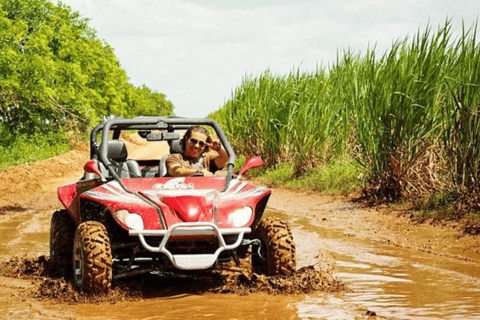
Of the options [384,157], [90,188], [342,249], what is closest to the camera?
[90,188]

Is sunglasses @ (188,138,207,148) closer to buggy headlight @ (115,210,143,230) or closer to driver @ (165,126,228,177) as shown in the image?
driver @ (165,126,228,177)

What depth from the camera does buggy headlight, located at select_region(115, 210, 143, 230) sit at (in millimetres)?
5672

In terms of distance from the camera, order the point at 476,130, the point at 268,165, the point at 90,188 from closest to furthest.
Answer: the point at 90,188
the point at 476,130
the point at 268,165

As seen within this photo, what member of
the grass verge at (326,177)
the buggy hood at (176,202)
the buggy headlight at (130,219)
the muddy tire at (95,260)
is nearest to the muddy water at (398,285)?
the buggy hood at (176,202)

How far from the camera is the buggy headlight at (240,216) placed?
231 inches

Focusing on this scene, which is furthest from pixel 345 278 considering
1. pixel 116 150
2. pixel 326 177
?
pixel 326 177

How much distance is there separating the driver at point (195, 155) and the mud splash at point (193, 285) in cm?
89

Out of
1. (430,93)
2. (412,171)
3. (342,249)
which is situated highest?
(430,93)

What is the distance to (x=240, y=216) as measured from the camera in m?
5.91

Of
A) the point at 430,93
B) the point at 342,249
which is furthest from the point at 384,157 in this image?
the point at 342,249

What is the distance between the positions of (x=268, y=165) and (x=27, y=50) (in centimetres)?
871

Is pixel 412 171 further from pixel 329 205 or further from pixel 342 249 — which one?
pixel 342 249

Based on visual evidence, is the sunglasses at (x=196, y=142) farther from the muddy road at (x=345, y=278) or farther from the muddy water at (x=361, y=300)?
the muddy water at (x=361, y=300)

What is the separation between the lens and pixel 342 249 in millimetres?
8430
